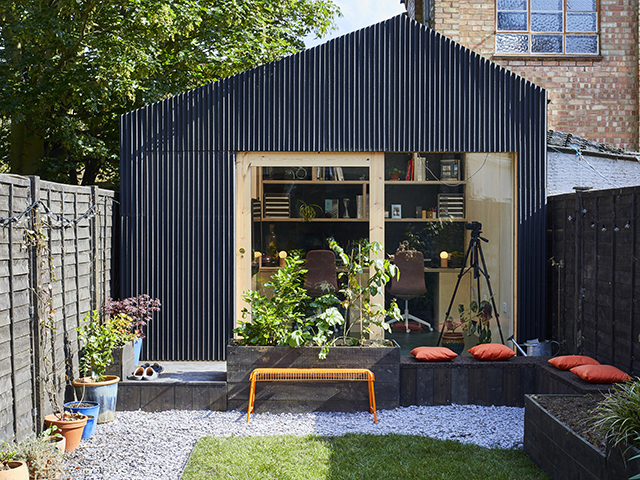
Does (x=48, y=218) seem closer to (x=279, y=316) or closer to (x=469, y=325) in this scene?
(x=279, y=316)

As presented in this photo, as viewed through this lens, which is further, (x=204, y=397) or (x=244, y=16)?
(x=244, y=16)

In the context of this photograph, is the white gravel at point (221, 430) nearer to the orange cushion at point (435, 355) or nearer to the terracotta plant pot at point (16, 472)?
the orange cushion at point (435, 355)

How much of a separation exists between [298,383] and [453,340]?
208 cm

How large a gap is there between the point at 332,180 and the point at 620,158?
394 centimetres

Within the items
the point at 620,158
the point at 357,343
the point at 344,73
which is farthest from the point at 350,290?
the point at 620,158

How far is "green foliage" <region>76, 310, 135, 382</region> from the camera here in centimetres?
486

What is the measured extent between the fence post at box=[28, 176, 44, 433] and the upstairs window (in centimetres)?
880

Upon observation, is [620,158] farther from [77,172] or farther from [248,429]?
[77,172]

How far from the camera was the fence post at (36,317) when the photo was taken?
13.3 ft

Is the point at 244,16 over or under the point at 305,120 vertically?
over

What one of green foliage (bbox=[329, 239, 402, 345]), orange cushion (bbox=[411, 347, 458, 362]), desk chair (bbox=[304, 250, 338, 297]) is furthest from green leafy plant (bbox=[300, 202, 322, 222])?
orange cushion (bbox=[411, 347, 458, 362])

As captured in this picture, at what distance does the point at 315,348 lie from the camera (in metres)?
4.99

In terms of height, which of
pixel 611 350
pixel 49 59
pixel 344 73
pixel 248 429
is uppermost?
pixel 49 59

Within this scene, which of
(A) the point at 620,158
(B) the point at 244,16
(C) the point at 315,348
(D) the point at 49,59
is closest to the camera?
(C) the point at 315,348
